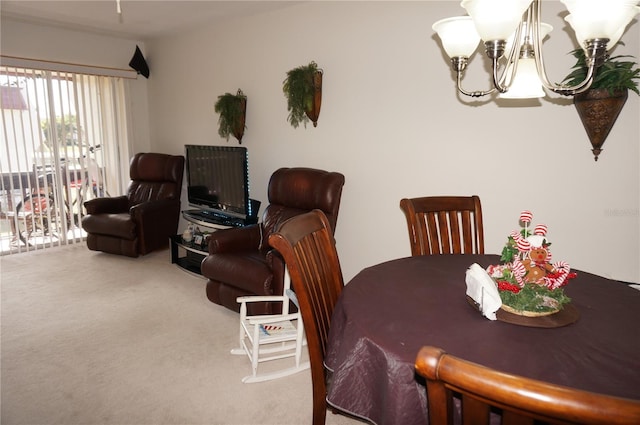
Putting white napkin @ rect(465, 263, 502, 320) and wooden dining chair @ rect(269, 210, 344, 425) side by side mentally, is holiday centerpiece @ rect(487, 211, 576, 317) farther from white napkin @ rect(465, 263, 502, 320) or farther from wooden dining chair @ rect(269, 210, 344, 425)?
wooden dining chair @ rect(269, 210, 344, 425)

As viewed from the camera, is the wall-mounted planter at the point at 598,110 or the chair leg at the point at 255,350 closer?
the wall-mounted planter at the point at 598,110

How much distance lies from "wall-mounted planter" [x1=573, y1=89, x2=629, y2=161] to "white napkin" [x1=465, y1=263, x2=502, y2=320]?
4.44 ft

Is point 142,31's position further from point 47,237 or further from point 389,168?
point 389,168

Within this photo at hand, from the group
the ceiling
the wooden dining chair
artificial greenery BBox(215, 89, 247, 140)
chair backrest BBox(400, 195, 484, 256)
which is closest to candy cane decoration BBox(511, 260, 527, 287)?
the wooden dining chair

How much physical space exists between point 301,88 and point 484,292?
2.65 metres

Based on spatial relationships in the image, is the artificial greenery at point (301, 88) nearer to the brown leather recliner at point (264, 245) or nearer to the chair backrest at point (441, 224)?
the brown leather recliner at point (264, 245)

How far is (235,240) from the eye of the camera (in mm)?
Answer: 3363

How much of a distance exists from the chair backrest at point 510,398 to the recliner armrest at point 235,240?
271 centimetres

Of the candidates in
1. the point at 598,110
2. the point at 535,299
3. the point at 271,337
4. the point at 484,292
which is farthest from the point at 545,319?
the point at 271,337

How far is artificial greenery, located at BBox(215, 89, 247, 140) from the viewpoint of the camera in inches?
165

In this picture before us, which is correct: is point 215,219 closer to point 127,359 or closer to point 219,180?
point 219,180

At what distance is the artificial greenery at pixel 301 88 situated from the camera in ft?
11.4

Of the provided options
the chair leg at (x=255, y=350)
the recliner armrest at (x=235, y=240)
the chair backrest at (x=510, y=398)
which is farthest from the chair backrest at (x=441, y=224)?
the recliner armrest at (x=235, y=240)

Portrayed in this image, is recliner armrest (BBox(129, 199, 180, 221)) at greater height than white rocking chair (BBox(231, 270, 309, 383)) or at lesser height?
greater
